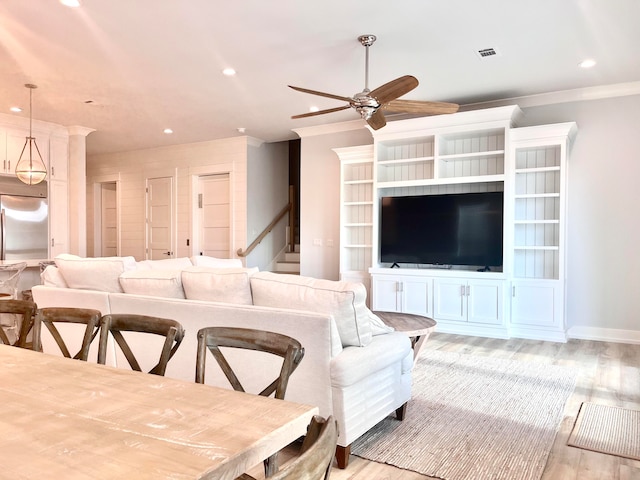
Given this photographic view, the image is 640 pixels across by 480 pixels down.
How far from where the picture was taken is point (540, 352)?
183 inches

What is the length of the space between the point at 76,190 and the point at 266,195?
307 centimetres

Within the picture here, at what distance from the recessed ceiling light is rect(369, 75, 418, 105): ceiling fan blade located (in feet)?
6.77

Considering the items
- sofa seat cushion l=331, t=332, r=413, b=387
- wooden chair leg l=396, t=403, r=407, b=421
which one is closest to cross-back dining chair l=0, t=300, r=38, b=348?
sofa seat cushion l=331, t=332, r=413, b=387

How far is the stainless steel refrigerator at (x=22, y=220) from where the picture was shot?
6422 millimetres

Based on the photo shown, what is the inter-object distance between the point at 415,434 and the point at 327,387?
30.2 inches

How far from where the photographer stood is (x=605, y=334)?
518cm

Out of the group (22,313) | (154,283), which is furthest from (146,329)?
(154,283)

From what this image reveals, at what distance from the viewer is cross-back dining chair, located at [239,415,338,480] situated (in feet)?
2.22

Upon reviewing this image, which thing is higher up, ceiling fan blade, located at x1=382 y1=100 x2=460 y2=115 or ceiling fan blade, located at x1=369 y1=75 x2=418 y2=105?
ceiling fan blade, located at x1=369 y1=75 x2=418 y2=105

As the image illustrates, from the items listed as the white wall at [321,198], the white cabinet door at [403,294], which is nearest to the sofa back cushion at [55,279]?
the white cabinet door at [403,294]

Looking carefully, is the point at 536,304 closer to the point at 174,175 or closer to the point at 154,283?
the point at 154,283

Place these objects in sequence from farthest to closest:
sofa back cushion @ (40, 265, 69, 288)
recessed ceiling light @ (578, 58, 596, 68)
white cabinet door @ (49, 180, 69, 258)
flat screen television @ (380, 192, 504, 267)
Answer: white cabinet door @ (49, 180, 69, 258), flat screen television @ (380, 192, 504, 267), recessed ceiling light @ (578, 58, 596, 68), sofa back cushion @ (40, 265, 69, 288)

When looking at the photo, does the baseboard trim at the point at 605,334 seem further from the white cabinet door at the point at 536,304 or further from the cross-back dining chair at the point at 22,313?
the cross-back dining chair at the point at 22,313

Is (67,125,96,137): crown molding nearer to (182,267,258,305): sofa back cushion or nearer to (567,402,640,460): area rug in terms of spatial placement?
(182,267,258,305): sofa back cushion
